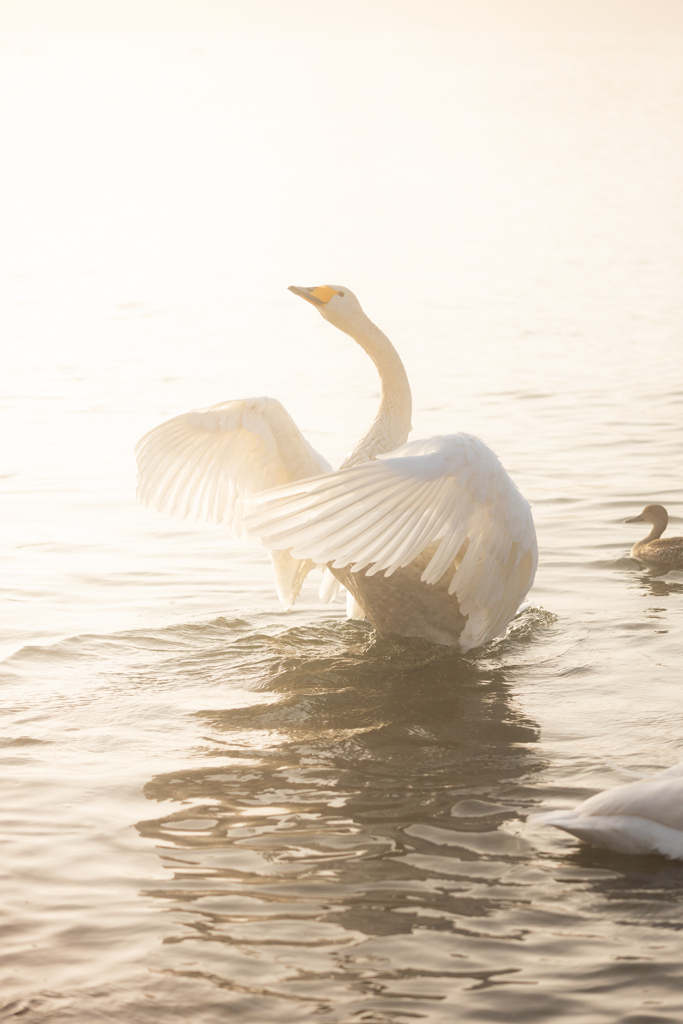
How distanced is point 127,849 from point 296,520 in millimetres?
1442

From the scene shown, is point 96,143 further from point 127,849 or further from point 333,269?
point 127,849

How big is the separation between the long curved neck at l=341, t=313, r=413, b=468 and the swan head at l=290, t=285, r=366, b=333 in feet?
0.08

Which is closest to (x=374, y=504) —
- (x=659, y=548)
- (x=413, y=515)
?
(x=413, y=515)

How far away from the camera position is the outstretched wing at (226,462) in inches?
275

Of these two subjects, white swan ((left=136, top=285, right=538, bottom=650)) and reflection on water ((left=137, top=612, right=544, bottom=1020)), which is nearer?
reflection on water ((left=137, top=612, right=544, bottom=1020))

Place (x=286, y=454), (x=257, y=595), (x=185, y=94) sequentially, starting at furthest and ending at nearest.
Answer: (x=185, y=94) < (x=257, y=595) < (x=286, y=454)

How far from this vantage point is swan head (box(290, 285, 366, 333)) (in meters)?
7.27

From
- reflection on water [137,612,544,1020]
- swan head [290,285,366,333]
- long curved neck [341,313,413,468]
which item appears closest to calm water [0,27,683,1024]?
reflection on water [137,612,544,1020]

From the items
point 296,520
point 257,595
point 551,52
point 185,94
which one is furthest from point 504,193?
point 551,52

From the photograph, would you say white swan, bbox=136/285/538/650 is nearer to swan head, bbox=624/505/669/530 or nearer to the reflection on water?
the reflection on water

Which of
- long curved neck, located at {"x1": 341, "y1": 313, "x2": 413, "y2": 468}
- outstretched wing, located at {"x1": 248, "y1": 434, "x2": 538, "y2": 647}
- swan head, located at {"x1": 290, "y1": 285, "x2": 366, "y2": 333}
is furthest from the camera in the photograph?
swan head, located at {"x1": 290, "y1": 285, "x2": 366, "y2": 333}

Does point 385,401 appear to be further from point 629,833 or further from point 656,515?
point 629,833

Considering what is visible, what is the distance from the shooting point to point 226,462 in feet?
24.0

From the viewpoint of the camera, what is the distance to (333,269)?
24.4 m
